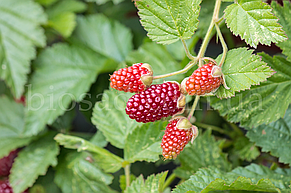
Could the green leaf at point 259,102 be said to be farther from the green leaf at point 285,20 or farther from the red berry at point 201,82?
the red berry at point 201,82

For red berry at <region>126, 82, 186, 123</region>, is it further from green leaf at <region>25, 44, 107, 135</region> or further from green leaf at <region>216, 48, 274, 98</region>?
green leaf at <region>25, 44, 107, 135</region>

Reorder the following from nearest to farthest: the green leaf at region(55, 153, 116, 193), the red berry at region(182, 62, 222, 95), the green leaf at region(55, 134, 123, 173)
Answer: the red berry at region(182, 62, 222, 95), the green leaf at region(55, 134, 123, 173), the green leaf at region(55, 153, 116, 193)

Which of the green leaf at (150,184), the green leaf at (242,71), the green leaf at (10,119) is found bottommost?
the green leaf at (10,119)

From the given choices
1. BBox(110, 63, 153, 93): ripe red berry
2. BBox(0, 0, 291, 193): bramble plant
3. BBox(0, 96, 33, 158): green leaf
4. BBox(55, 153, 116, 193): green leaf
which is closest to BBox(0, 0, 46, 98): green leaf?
BBox(0, 0, 291, 193): bramble plant

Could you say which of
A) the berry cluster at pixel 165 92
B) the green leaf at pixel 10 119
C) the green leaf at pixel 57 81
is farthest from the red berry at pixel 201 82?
the green leaf at pixel 10 119

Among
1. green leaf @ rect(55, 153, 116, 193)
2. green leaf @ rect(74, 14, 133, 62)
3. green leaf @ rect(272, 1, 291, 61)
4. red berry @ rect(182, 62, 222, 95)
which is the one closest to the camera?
red berry @ rect(182, 62, 222, 95)

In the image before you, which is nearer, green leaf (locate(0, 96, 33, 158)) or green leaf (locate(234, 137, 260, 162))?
green leaf (locate(234, 137, 260, 162))
